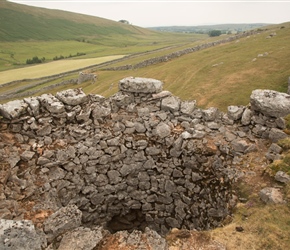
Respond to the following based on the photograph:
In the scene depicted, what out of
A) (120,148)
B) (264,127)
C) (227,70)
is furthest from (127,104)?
(227,70)

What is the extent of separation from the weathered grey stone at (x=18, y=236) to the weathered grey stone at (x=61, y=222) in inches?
42.0

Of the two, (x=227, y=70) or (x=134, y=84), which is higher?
(x=134, y=84)

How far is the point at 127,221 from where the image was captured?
1554 centimetres

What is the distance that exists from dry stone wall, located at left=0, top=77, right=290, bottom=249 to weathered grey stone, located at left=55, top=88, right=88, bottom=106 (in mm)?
49

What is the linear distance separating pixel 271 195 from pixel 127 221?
28.1ft

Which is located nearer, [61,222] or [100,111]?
[61,222]

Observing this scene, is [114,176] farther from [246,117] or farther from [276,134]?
[276,134]

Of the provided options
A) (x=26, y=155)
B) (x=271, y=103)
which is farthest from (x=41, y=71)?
(x=271, y=103)

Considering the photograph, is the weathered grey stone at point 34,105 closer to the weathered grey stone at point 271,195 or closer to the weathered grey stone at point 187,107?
the weathered grey stone at point 187,107

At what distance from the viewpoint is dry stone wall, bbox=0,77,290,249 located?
11.9 m

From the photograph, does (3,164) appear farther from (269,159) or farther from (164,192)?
(269,159)

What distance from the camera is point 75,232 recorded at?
9.16 m

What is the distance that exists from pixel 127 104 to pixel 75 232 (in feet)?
24.4

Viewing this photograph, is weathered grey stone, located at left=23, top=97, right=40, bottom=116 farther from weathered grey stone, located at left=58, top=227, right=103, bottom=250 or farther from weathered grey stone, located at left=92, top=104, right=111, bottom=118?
weathered grey stone, located at left=58, top=227, right=103, bottom=250
